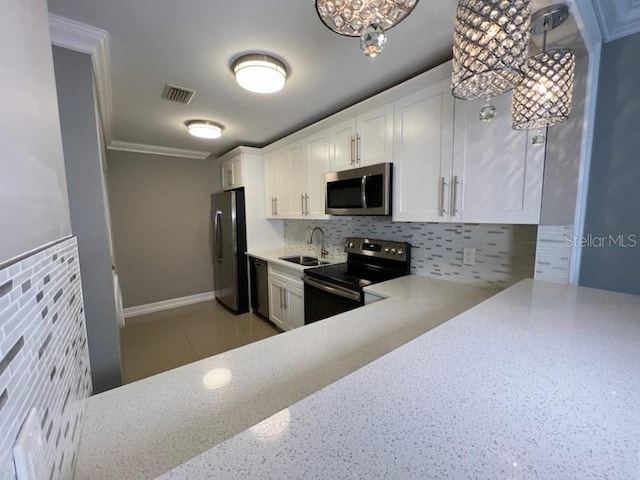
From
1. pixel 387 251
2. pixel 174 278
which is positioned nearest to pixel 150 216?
pixel 174 278

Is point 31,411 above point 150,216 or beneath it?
beneath

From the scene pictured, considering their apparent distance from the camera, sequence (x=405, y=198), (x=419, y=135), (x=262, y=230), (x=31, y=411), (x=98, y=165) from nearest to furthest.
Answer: (x=31, y=411) < (x=98, y=165) < (x=419, y=135) < (x=405, y=198) < (x=262, y=230)

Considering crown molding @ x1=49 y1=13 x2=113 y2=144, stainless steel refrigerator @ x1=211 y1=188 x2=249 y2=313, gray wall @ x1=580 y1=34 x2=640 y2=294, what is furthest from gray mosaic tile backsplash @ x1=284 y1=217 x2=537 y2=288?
crown molding @ x1=49 y1=13 x2=113 y2=144

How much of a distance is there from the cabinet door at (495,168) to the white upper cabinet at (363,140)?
1.75 ft

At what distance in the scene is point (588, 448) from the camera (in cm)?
46

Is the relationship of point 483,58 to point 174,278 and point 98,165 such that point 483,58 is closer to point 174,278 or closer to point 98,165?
point 98,165

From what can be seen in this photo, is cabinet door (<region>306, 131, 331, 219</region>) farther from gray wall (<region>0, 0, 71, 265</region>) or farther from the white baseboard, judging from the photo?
the white baseboard

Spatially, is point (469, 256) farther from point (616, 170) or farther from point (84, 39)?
point (84, 39)

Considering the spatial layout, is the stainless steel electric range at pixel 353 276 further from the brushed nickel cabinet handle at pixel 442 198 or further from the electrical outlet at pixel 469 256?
the brushed nickel cabinet handle at pixel 442 198

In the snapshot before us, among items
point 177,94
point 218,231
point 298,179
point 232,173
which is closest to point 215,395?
point 177,94

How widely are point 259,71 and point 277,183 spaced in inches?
70.5

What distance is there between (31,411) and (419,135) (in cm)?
205

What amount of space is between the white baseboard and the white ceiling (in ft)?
8.45

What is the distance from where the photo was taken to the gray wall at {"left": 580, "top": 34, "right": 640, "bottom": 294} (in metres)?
1.23
